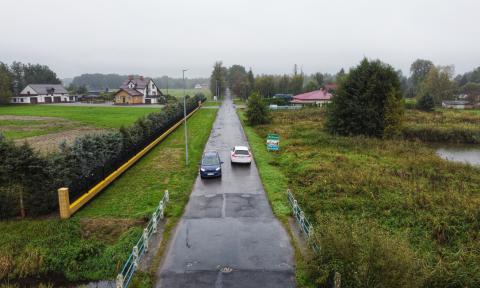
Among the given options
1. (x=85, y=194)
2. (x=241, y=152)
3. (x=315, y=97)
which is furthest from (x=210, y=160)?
(x=315, y=97)

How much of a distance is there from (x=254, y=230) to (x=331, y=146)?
19451 millimetres

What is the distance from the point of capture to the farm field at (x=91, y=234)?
11.6 m

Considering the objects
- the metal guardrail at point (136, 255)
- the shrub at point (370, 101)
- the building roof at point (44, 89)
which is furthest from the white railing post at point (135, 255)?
the building roof at point (44, 89)

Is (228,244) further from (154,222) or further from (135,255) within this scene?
(135,255)

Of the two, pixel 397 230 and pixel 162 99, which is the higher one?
pixel 162 99

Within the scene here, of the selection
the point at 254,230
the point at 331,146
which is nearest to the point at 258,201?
the point at 254,230

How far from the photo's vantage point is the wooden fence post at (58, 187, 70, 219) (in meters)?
15.3

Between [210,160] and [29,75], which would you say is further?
[29,75]

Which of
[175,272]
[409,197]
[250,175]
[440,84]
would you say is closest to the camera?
[175,272]

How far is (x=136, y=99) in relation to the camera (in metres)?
93.1

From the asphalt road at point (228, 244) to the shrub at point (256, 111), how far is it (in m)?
29.4

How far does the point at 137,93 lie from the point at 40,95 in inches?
1129

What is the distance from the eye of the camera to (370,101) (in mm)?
37688

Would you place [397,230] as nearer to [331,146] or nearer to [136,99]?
[331,146]
